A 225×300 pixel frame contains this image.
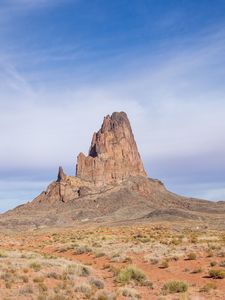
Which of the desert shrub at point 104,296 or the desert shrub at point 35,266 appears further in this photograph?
the desert shrub at point 35,266

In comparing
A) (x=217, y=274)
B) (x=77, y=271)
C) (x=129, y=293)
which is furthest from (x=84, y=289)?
(x=217, y=274)

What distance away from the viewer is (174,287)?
64.2 ft

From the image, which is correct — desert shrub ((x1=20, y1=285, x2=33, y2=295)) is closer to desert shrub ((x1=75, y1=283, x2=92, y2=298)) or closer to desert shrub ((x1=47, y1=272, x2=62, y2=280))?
desert shrub ((x1=75, y1=283, x2=92, y2=298))

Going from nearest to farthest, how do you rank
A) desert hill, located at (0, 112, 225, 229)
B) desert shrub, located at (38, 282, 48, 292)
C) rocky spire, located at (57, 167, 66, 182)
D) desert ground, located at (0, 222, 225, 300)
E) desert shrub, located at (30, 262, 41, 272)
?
1. desert ground, located at (0, 222, 225, 300)
2. desert shrub, located at (38, 282, 48, 292)
3. desert shrub, located at (30, 262, 41, 272)
4. desert hill, located at (0, 112, 225, 229)
5. rocky spire, located at (57, 167, 66, 182)

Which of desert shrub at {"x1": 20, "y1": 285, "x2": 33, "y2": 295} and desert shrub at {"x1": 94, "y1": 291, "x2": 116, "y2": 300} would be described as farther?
desert shrub at {"x1": 20, "y1": 285, "x2": 33, "y2": 295}

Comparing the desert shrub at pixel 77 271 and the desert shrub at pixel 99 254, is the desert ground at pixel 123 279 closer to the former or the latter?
the desert shrub at pixel 77 271

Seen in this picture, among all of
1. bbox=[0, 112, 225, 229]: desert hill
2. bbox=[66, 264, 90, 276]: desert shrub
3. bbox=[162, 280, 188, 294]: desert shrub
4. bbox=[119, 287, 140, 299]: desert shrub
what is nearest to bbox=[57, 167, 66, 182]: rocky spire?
bbox=[0, 112, 225, 229]: desert hill

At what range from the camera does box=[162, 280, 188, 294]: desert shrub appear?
19.3 metres

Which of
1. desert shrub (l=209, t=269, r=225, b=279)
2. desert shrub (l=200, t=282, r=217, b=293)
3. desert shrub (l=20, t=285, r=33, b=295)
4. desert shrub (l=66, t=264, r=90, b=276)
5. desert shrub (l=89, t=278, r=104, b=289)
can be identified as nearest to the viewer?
desert shrub (l=20, t=285, r=33, b=295)

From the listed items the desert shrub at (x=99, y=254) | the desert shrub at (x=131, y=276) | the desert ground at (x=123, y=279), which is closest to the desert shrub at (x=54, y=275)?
the desert ground at (x=123, y=279)

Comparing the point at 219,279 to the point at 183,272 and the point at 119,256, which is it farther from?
the point at 119,256

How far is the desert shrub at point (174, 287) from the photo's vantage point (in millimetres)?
19328

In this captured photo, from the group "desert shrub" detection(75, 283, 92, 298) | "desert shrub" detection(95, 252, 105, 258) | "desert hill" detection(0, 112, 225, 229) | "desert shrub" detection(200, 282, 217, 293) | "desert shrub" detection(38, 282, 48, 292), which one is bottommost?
"desert shrub" detection(200, 282, 217, 293)

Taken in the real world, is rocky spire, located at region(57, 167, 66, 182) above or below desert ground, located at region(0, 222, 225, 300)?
above
